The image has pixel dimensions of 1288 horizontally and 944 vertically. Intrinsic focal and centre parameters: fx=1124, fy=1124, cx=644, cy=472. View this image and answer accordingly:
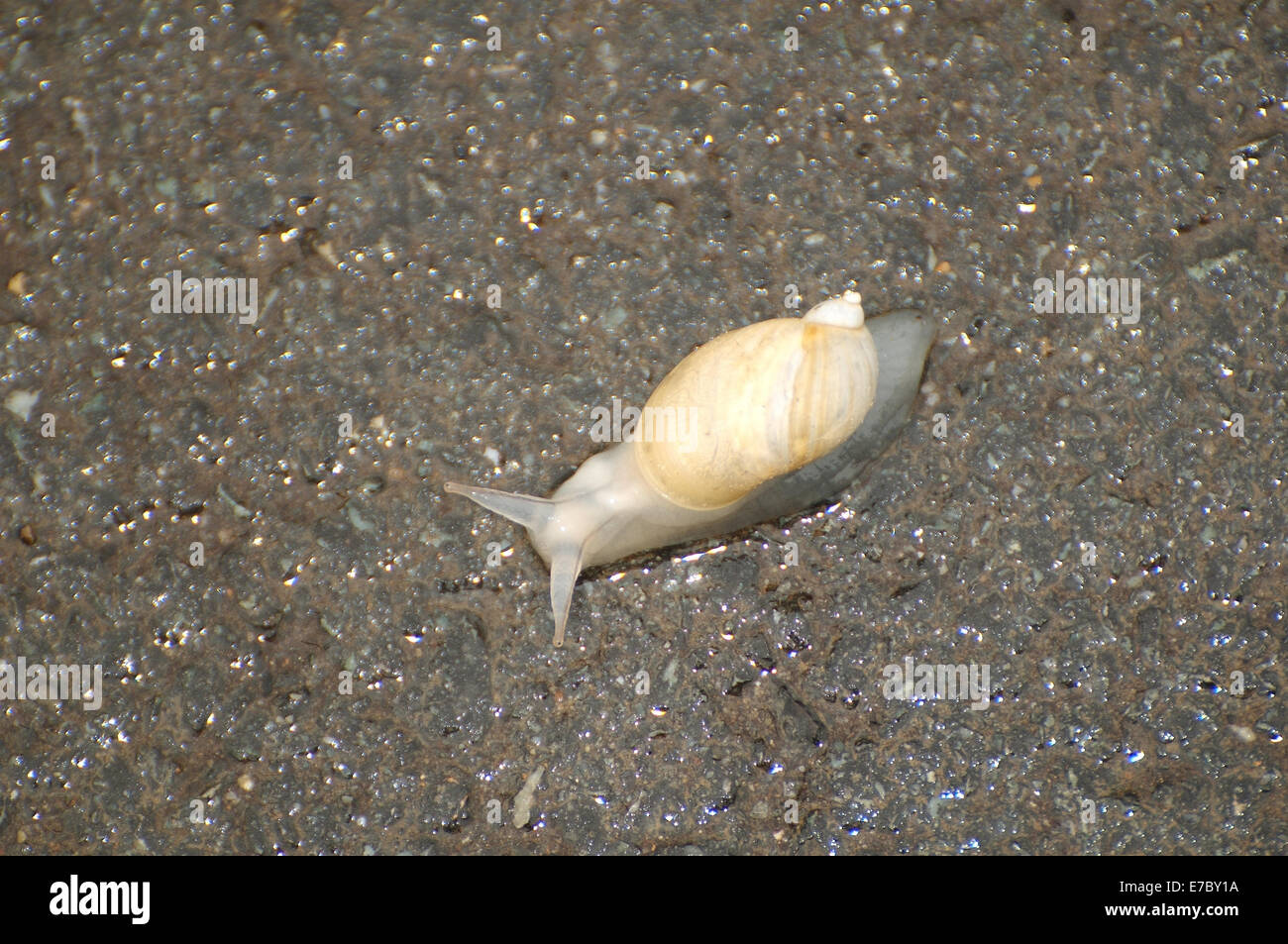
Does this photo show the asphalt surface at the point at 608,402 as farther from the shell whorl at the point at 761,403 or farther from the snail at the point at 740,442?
the shell whorl at the point at 761,403

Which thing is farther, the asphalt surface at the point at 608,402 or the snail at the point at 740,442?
the asphalt surface at the point at 608,402

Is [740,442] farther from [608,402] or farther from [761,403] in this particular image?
[608,402]

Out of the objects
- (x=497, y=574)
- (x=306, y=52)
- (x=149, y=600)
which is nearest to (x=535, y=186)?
(x=306, y=52)

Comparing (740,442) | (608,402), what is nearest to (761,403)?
(740,442)

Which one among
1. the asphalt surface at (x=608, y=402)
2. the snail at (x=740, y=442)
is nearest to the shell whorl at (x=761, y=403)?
the snail at (x=740, y=442)

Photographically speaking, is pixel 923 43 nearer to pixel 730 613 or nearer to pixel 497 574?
pixel 730 613

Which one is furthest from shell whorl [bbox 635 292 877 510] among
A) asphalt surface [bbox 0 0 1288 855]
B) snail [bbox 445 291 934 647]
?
asphalt surface [bbox 0 0 1288 855]

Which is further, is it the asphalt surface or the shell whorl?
the asphalt surface

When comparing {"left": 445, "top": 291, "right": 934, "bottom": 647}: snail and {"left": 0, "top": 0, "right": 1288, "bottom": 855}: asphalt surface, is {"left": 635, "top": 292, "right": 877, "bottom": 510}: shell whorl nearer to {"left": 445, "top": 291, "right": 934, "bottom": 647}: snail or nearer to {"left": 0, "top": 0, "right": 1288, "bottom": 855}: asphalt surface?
{"left": 445, "top": 291, "right": 934, "bottom": 647}: snail
